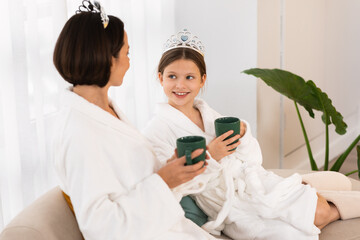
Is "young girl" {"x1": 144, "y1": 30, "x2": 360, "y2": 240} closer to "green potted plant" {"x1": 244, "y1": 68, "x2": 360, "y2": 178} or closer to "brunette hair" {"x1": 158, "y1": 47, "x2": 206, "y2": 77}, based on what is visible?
"brunette hair" {"x1": 158, "y1": 47, "x2": 206, "y2": 77}

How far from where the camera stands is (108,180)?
4.23ft

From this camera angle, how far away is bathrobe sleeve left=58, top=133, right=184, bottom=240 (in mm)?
1248

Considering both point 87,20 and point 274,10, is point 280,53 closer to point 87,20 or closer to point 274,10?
point 274,10

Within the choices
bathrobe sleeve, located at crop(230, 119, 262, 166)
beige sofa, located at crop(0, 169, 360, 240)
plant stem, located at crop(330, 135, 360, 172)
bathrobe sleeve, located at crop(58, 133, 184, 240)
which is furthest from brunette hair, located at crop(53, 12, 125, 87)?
plant stem, located at crop(330, 135, 360, 172)

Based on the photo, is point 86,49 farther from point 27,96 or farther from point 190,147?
point 27,96

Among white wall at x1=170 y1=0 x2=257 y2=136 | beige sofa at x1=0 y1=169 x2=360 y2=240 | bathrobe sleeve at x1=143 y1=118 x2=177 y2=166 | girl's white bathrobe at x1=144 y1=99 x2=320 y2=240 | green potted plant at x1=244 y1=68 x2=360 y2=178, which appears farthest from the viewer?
white wall at x1=170 y1=0 x2=257 y2=136

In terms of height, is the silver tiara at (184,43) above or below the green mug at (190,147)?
above

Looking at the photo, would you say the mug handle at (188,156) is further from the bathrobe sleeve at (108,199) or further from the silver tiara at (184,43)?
the silver tiara at (184,43)

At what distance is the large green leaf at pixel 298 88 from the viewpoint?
2434mm

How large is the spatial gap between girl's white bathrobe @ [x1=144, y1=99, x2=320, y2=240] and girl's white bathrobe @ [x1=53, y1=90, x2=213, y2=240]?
0.66 ft

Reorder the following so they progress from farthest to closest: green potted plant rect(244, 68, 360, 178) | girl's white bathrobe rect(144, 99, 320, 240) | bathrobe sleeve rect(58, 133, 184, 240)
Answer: green potted plant rect(244, 68, 360, 178)
girl's white bathrobe rect(144, 99, 320, 240)
bathrobe sleeve rect(58, 133, 184, 240)

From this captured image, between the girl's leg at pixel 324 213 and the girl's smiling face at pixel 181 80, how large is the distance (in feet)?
2.22

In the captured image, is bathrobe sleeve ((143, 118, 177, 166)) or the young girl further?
bathrobe sleeve ((143, 118, 177, 166))

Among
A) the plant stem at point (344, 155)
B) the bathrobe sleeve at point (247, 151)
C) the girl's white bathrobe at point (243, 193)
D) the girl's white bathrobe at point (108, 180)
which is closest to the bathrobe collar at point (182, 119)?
the girl's white bathrobe at point (243, 193)
